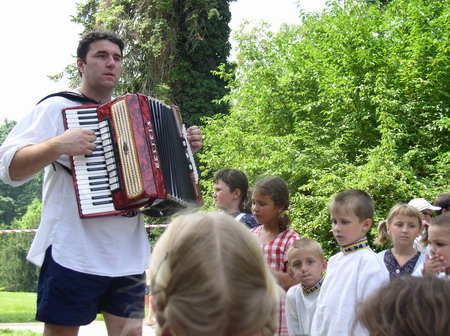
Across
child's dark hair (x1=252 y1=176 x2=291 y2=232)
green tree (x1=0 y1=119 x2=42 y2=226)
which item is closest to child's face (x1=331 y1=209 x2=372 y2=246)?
child's dark hair (x1=252 y1=176 x2=291 y2=232)

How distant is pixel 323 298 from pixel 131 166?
1.60 metres

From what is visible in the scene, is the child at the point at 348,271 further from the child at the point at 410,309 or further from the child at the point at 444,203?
Result: the child at the point at 444,203

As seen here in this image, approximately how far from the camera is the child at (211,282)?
1261 millimetres

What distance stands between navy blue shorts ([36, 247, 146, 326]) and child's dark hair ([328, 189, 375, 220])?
1580 mm

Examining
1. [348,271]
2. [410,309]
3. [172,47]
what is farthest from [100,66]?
[172,47]

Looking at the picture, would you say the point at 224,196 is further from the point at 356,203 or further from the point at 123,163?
the point at 123,163

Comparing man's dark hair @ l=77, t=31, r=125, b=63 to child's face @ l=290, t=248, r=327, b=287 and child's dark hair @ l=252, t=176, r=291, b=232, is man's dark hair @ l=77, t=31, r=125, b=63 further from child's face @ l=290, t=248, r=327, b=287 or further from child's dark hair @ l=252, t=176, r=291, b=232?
child's face @ l=290, t=248, r=327, b=287

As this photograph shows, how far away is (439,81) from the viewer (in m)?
12.1

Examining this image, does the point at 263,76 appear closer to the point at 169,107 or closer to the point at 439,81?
the point at 439,81

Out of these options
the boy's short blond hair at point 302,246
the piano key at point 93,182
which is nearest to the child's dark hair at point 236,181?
the boy's short blond hair at point 302,246

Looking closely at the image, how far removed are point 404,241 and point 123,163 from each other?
2768mm

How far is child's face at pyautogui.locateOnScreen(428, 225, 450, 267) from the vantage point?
12.2 feet

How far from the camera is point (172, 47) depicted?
20688 millimetres

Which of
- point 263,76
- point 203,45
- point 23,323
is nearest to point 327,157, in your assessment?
point 263,76
